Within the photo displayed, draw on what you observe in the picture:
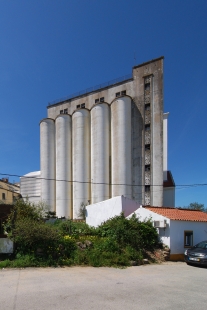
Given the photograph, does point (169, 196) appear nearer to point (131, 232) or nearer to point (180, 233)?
point (180, 233)

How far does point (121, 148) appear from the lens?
3491 centimetres

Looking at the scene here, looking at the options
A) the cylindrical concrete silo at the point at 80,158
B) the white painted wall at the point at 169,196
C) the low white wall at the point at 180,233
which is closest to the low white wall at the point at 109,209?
the low white wall at the point at 180,233

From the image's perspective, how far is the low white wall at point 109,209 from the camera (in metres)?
20.2

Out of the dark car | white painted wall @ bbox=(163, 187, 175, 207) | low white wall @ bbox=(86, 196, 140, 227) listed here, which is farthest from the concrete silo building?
the dark car

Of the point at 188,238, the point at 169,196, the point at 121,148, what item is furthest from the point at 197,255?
the point at 121,148

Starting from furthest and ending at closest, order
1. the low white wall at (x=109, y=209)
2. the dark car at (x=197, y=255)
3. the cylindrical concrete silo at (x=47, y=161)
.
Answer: the cylindrical concrete silo at (x=47, y=161) < the low white wall at (x=109, y=209) < the dark car at (x=197, y=255)

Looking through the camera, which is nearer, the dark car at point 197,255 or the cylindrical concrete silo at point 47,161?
the dark car at point 197,255

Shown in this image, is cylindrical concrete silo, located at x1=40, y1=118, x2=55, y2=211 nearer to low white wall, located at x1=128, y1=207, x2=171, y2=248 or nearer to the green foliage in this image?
low white wall, located at x1=128, y1=207, x2=171, y2=248

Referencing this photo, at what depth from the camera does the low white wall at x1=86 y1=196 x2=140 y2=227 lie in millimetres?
20188

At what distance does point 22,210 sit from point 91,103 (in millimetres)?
31141

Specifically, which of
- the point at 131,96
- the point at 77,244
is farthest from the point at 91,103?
the point at 77,244

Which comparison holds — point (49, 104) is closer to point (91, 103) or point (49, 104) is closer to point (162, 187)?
point (91, 103)

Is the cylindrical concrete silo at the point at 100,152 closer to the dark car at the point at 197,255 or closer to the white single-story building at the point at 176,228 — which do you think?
the white single-story building at the point at 176,228

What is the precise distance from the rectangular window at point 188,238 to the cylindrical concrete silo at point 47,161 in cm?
2726
